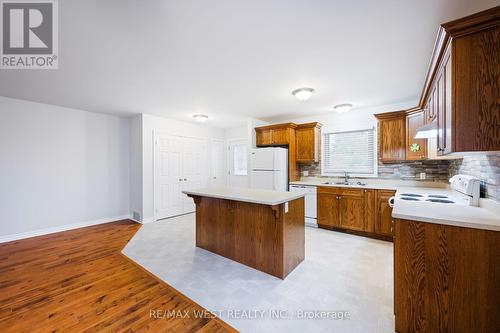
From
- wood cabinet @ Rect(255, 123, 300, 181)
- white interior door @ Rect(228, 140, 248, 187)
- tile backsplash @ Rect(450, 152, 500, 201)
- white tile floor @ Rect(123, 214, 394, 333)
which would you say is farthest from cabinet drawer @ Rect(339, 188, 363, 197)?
white interior door @ Rect(228, 140, 248, 187)

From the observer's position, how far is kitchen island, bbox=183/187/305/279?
2.27 m

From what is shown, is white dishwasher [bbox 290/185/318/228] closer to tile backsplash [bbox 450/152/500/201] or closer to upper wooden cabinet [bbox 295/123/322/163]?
upper wooden cabinet [bbox 295/123/322/163]

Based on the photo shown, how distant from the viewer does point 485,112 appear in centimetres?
126

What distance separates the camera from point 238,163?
6.18 meters

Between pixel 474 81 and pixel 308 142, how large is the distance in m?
3.24

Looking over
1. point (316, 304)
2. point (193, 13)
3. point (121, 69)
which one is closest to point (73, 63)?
point (121, 69)

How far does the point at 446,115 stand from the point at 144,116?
15.8 ft

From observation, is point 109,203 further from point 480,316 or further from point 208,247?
point 480,316

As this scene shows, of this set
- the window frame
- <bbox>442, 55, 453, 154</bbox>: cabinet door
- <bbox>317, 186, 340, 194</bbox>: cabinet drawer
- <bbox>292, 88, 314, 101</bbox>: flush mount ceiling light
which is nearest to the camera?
<bbox>442, 55, 453, 154</bbox>: cabinet door

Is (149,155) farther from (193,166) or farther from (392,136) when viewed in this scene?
(392,136)

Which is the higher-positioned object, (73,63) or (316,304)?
(73,63)

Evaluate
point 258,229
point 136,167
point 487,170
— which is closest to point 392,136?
point 487,170

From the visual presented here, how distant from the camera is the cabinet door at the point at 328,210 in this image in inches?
150

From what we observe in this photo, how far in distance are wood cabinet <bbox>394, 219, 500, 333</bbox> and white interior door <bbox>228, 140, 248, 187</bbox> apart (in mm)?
4694
